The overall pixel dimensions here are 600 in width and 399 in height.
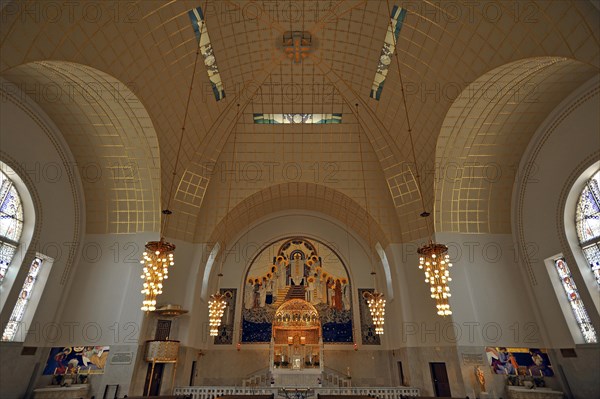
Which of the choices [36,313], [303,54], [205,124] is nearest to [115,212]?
[36,313]

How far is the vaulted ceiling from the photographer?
27.0 feet

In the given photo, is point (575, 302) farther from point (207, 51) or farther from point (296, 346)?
point (207, 51)

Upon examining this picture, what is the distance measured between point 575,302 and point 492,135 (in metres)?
6.66

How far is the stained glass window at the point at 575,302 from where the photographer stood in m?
10.4

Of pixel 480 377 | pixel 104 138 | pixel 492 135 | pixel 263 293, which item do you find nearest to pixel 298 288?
pixel 263 293

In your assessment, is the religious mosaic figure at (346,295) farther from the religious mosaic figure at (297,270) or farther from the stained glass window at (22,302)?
the stained glass window at (22,302)

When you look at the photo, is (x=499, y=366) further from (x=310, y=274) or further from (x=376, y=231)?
(x=310, y=274)

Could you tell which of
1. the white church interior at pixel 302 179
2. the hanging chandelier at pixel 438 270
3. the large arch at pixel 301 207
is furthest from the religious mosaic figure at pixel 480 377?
the large arch at pixel 301 207

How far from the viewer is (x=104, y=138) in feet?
40.3

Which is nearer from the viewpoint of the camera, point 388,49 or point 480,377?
point 480,377

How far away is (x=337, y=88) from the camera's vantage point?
13.5 m

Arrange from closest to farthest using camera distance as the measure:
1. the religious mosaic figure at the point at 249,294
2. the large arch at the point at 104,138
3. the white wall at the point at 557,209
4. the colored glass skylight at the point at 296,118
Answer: the white wall at the point at 557,209 < the large arch at the point at 104,138 < the colored glass skylight at the point at 296,118 < the religious mosaic figure at the point at 249,294

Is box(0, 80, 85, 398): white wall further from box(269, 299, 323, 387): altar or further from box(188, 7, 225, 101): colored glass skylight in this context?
box(269, 299, 323, 387): altar

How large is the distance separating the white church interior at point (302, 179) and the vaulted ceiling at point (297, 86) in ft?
0.22
